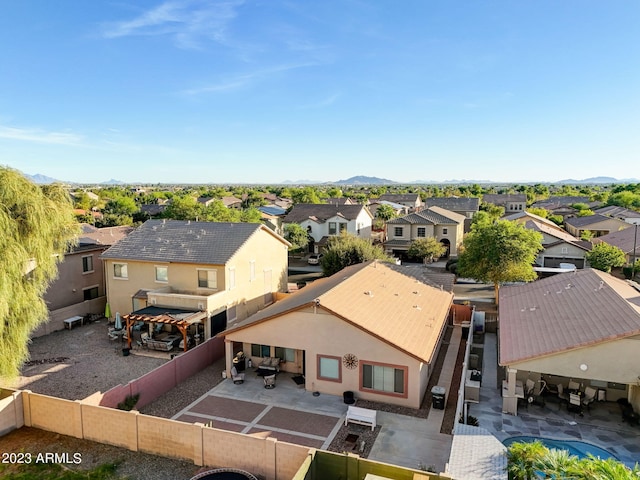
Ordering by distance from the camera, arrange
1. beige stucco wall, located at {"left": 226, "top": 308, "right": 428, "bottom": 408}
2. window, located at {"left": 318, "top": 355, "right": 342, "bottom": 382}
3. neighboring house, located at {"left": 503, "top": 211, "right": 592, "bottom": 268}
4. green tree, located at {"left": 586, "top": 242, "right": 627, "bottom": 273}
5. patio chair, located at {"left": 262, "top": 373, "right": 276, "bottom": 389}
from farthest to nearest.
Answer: neighboring house, located at {"left": 503, "top": 211, "right": 592, "bottom": 268} → green tree, located at {"left": 586, "top": 242, "right": 627, "bottom": 273} → patio chair, located at {"left": 262, "top": 373, "right": 276, "bottom": 389} → window, located at {"left": 318, "top": 355, "right": 342, "bottom": 382} → beige stucco wall, located at {"left": 226, "top": 308, "right": 428, "bottom": 408}

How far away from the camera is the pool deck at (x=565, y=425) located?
1664 cm

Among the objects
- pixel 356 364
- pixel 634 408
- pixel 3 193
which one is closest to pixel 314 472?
pixel 356 364

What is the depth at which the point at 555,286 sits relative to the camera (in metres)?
28.0

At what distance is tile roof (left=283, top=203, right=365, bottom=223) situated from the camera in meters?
64.7

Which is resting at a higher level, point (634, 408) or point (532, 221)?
point (532, 221)

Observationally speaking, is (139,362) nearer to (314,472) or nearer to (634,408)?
(314,472)

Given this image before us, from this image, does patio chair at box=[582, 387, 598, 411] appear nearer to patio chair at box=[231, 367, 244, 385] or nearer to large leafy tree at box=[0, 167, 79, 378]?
patio chair at box=[231, 367, 244, 385]

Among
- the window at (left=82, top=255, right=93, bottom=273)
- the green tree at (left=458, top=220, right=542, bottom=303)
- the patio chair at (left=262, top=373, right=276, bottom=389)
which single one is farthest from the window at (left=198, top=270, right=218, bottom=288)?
the green tree at (left=458, top=220, right=542, bottom=303)

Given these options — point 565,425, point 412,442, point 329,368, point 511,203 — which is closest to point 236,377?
point 329,368

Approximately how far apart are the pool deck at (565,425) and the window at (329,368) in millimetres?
6144

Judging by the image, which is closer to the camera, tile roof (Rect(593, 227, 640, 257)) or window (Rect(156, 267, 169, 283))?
window (Rect(156, 267, 169, 283))

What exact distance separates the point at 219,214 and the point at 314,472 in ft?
157

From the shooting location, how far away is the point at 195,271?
3000cm

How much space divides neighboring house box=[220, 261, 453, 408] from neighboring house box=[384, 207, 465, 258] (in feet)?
117
